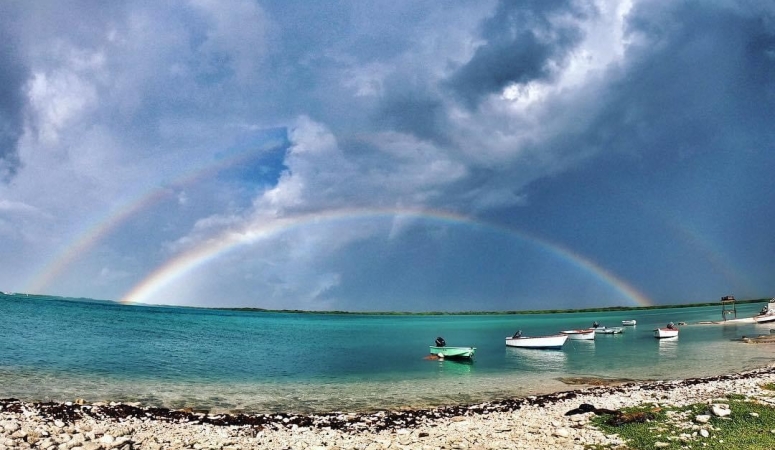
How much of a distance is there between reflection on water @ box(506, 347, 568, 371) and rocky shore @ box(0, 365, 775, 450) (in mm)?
19029

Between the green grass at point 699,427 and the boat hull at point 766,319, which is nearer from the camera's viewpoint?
the green grass at point 699,427

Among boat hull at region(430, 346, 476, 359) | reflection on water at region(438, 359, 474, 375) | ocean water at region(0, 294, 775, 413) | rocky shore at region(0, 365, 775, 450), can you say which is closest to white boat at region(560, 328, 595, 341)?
ocean water at region(0, 294, 775, 413)

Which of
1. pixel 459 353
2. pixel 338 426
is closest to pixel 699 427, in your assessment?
pixel 338 426

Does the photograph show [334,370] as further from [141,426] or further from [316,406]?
[141,426]

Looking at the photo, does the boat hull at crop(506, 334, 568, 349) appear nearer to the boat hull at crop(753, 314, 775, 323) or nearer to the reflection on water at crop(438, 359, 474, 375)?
the reflection on water at crop(438, 359, 474, 375)

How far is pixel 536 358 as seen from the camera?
52.0 meters

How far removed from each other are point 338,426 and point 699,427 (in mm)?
13846

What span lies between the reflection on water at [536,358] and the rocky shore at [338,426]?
19.0m

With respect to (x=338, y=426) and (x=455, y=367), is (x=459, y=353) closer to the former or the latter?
(x=455, y=367)

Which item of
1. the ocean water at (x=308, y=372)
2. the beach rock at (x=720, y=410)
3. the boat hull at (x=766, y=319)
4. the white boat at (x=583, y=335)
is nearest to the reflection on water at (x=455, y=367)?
the ocean water at (x=308, y=372)

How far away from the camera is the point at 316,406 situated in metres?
26.6

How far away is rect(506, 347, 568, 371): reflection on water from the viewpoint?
4462 centimetres

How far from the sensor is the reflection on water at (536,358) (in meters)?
44.6

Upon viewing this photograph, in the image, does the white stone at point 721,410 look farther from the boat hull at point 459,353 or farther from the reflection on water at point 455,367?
the boat hull at point 459,353
